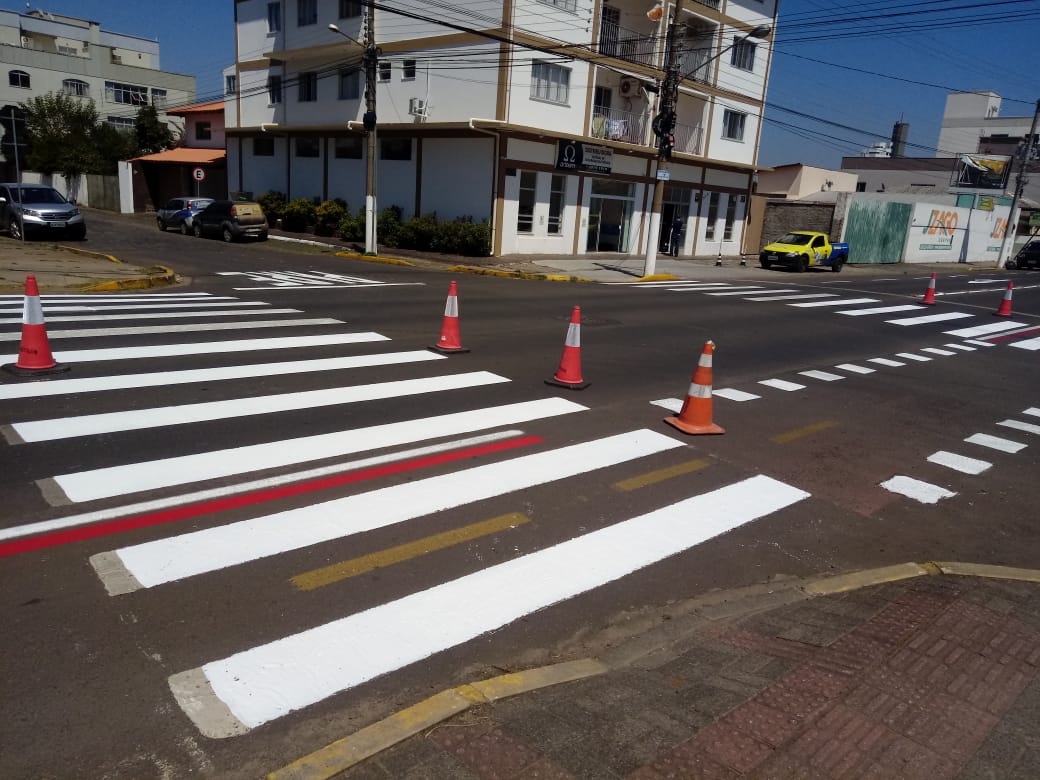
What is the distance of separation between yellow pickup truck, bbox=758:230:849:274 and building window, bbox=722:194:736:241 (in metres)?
5.84

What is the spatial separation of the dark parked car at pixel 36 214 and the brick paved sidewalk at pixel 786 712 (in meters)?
27.3

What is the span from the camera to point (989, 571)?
5043mm

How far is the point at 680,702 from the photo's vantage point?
11.3ft

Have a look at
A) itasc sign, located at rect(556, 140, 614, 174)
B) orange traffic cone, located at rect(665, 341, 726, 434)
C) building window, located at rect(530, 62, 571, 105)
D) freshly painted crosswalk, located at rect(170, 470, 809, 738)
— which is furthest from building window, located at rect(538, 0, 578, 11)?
freshly painted crosswalk, located at rect(170, 470, 809, 738)

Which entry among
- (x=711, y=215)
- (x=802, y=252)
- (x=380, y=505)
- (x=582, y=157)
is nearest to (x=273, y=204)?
(x=582, y=157)

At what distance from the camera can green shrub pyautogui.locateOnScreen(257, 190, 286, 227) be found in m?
36.2

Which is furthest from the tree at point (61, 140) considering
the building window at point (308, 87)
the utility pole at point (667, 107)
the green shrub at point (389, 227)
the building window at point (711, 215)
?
the utility pole at point (667, 107)

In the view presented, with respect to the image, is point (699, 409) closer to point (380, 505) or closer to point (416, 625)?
point (380, 505)

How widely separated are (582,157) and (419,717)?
2828 cm

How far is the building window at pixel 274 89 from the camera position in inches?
1470

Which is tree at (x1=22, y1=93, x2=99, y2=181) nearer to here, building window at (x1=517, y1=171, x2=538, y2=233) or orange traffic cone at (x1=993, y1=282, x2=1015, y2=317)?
building window at (x1=517, y1=171, x2=538, y2=233)

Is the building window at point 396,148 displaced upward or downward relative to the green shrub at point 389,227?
upward

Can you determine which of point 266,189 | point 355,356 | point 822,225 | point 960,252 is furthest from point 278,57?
point 960,252

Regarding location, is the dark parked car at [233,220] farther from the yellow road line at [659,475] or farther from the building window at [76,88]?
the building window at [76,88]
